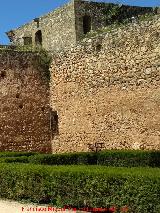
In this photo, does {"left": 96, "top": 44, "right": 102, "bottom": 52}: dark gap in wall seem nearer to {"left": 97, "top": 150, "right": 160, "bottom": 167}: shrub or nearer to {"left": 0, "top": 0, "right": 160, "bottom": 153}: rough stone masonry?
{"left": 0, "top": 0, "right": 160, "bottom": 153}: rough stone masonry

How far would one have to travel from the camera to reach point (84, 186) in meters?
9.82

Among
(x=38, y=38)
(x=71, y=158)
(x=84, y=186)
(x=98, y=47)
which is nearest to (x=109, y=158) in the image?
(x=71, y=158)

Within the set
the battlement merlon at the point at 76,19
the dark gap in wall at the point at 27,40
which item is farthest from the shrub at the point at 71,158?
the dark gap in wall at the point at 27,40

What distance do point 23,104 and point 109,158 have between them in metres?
6.98

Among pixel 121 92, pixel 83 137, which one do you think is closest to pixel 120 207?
pixel 121 92

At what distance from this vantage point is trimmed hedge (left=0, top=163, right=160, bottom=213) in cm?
850

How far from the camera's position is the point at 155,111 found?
52.5 feet

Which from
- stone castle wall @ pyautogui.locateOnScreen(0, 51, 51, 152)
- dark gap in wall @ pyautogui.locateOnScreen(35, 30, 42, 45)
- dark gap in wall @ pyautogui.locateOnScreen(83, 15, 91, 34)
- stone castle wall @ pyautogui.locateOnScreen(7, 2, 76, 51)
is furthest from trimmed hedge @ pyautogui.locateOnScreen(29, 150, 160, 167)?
dark gap in wall @ pyautogui.locateOnScreen(35, 30, 42, 45)

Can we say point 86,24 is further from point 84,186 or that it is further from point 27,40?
point 84,186

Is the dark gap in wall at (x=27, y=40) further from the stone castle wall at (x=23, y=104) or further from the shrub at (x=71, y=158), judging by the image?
the shrub at (x=71, y=158)

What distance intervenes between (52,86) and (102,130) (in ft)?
14.3

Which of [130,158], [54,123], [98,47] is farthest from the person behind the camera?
[54,123]

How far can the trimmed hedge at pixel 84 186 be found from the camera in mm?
8500

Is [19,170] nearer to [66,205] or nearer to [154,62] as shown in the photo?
[66,205]
